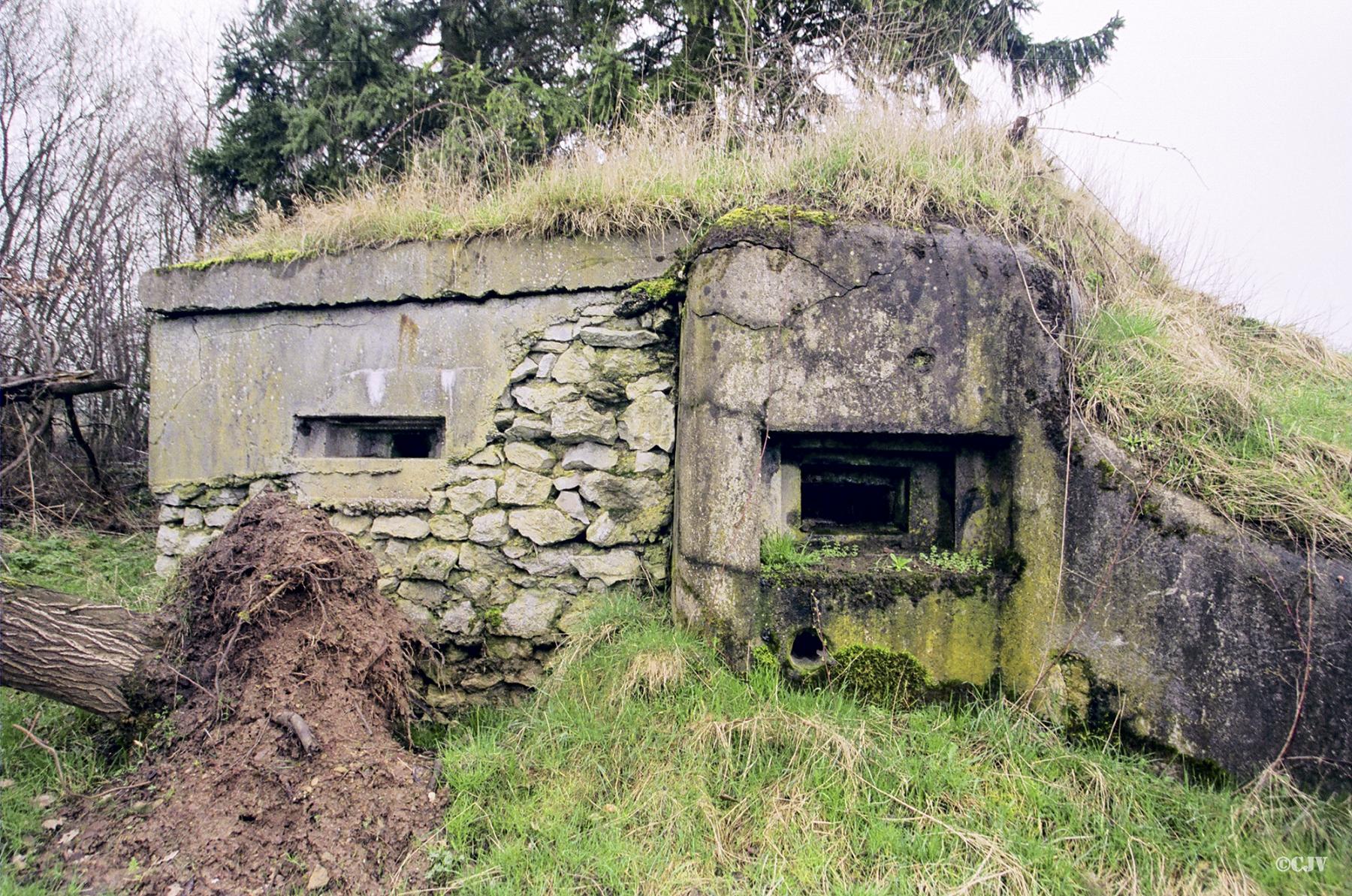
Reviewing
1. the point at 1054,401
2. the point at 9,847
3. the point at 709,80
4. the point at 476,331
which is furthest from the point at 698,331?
the point at 709,80

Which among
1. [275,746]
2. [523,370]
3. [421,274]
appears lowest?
[275,746]

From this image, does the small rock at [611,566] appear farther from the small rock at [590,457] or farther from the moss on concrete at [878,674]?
the moss on concrete at [878,674]

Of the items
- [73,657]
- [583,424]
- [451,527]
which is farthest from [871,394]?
[73,657]

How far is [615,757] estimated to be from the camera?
2.72 metres

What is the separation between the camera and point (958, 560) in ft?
9.84

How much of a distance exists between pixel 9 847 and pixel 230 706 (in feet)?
2.55

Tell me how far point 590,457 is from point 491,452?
1.71 ft

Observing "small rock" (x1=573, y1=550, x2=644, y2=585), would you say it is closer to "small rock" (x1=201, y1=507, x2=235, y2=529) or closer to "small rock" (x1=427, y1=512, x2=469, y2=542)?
"small rock" (x1=427, y1=512, x2=469, y2=542)

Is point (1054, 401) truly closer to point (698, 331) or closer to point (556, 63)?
point (698, 331)

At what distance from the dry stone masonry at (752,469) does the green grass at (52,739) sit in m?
0.91

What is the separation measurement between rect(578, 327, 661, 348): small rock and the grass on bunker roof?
0.50 meters

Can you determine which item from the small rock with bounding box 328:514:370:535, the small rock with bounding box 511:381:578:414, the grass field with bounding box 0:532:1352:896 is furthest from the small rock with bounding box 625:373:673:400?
the small rock with bounding box 328:514:370:535

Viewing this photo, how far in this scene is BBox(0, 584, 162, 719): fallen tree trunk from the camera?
294 centimetres

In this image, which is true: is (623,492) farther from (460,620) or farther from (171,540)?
(171,540)
